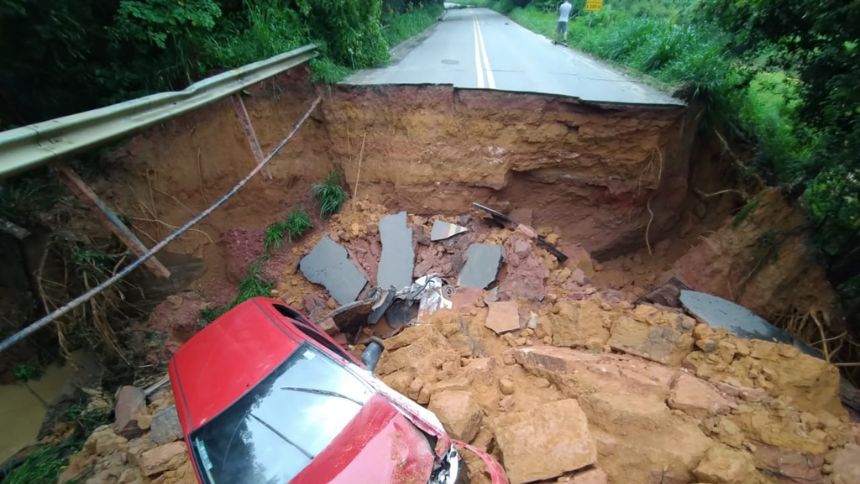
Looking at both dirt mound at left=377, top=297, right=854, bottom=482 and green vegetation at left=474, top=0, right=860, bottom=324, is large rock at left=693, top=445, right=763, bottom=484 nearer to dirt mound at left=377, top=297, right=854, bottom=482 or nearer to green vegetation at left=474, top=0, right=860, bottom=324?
dirt mound at left=377, top=297, right=854, bottom=482

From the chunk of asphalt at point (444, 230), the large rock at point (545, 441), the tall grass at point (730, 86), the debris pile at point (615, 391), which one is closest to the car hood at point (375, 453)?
the debris pile at point (615, 391)

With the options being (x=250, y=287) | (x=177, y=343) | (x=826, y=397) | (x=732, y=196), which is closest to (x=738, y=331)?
(x=826, y=397)

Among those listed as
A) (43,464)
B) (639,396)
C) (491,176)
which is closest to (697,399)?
(639,396)

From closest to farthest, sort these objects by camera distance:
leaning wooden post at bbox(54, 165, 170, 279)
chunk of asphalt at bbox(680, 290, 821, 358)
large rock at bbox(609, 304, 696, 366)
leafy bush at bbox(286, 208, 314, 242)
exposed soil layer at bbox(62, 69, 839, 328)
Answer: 1. leaning wooden post at bbox(54, 165, 170, 279)
2. large rock at bbox(609, 304, 696, 366)
3. chunk of asphalt at bbox(680, 290, 821, 358)
4. exposed soil layer at bbox(62, 69, 839, 328)
5. leafy bush at bbox(286, 208, 314, 242)

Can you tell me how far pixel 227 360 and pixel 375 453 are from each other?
5.05 ft

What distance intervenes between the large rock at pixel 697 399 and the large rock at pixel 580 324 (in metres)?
0.88

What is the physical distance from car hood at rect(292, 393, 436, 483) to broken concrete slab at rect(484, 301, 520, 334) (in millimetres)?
2151

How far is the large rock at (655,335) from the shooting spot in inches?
160

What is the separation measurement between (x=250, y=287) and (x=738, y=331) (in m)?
6.42

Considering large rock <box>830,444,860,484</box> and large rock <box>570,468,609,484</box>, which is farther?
large rock <box>570,468,609,484</box>

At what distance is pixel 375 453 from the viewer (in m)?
2.61

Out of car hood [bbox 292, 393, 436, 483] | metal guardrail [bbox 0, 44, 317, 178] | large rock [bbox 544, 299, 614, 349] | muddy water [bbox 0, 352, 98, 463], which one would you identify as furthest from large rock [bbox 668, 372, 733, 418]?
muddy water [bbox 0, 352, 98, 463]

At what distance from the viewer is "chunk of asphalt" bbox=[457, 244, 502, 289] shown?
5.66 m

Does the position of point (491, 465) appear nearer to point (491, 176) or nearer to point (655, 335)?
point (655, 335)
